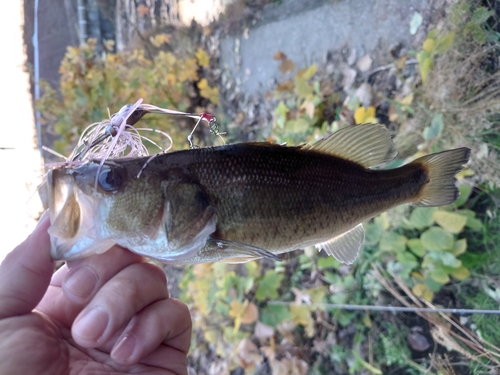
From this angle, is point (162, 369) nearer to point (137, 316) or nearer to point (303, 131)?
point (137, 316)

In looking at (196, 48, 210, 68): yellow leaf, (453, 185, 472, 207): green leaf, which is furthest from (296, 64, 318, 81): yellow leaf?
(196, 48, 210, 68): yellow leaf

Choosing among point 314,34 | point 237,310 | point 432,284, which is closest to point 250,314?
point 237,310

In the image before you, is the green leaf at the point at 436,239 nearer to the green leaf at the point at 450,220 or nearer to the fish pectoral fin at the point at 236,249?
the green leaf at the point at 450,220

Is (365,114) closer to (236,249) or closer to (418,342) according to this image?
(418,342)

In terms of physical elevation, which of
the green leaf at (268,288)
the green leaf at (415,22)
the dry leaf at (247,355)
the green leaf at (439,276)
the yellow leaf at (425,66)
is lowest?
the dry leaf at (247,355)

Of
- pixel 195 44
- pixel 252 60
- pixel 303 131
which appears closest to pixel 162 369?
pixel 303 131

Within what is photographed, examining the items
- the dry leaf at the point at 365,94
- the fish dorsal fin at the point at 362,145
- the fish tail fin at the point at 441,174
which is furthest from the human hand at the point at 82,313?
the dry leaf at the point at 365,94

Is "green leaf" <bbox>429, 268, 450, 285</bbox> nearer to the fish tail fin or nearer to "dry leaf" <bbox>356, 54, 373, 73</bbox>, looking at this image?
the fish tail fin
